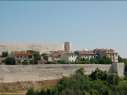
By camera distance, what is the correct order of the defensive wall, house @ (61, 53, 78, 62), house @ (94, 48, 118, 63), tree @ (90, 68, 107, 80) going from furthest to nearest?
house @ (61, 53, 78, 62) → house @ (94, 48, 118, 63) → tree @ (90, 68, 107, 80) → the defensive wall

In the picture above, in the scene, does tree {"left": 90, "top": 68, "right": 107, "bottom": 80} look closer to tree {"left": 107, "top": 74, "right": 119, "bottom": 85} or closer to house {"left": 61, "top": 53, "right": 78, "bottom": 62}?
tree {"left": 107, "top": 74, "right": 119, "bottom": 85}

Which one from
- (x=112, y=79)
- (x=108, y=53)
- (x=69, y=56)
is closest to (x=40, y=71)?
(x=112, y=79)

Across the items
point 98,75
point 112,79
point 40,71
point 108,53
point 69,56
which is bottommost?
point 112,79

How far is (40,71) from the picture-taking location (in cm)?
1981

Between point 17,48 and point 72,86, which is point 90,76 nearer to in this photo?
point 72,86

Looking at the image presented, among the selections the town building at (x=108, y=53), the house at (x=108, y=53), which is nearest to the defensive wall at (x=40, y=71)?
the house at (x=108, y=53)

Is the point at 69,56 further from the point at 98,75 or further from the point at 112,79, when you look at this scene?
the point at 112,79

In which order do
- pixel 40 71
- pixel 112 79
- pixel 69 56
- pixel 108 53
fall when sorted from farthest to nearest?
pixel 108 53 < pixel 69 56 < pixel 40 71 < pixel 112 79

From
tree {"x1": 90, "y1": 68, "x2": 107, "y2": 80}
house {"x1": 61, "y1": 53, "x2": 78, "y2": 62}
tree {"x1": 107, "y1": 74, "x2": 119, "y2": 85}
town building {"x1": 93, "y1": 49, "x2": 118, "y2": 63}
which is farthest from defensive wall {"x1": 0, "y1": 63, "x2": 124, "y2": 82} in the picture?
house {"x1": 61, "y1": 53, "x2": 78, "y2": 62}

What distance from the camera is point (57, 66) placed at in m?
20.3

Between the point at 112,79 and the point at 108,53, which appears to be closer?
the point at 112,79

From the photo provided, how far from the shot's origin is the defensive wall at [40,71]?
1895 centimetres

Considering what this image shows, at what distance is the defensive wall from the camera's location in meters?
19.0

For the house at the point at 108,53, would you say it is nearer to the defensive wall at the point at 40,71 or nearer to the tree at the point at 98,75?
the defensive wall at the point at 40,71
